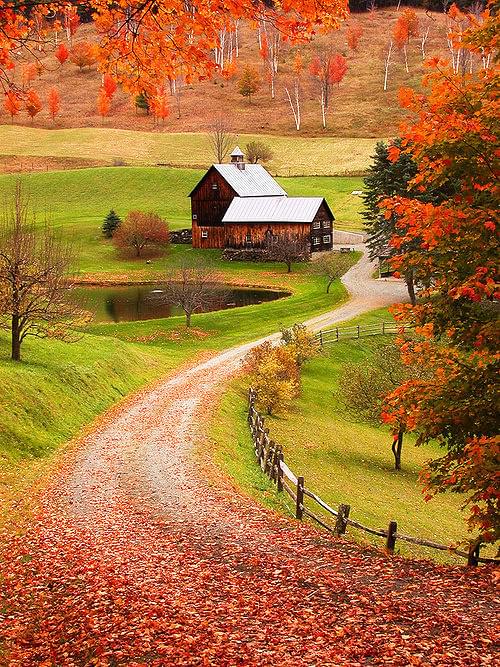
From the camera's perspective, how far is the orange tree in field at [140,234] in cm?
8319

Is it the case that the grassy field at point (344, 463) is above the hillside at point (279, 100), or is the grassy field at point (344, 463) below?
below

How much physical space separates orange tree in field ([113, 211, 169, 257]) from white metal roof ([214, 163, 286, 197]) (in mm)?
10906

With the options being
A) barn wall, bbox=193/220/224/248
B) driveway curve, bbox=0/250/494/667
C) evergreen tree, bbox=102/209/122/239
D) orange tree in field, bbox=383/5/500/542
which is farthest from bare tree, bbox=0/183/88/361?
evergreen tree, bbox=102/209/122/239

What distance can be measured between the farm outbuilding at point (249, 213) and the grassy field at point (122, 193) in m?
5.78

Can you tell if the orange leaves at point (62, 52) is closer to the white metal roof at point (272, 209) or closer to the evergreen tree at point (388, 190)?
the white metal roof at point (272, 209)

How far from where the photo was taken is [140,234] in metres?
83.4

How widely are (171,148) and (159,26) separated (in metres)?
123

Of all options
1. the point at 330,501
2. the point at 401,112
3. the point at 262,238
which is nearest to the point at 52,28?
the point at 330,501

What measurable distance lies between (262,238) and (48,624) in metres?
73.6

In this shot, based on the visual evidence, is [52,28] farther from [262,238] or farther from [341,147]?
[341,147]

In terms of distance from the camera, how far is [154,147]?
422 feet

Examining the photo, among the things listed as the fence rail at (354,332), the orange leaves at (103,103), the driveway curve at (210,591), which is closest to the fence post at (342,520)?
the driveway curve at (210,591)

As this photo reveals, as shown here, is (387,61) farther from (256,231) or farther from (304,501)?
(304,501)

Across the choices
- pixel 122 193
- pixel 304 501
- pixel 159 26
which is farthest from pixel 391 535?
pixel 122 193
